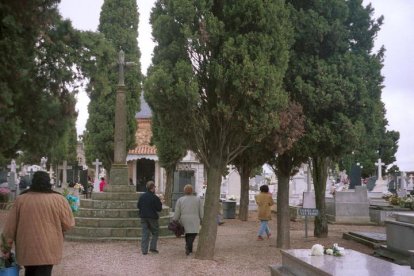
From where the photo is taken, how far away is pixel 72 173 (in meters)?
36.8

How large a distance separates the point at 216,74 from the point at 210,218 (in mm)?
2824

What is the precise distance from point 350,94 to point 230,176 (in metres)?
20.2

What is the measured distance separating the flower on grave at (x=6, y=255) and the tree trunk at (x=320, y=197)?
977 centimetres

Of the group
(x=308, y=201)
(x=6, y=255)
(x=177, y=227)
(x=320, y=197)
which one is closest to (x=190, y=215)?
(x=177, y=227)

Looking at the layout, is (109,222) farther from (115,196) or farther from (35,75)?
(35,75)

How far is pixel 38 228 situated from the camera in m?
5.57

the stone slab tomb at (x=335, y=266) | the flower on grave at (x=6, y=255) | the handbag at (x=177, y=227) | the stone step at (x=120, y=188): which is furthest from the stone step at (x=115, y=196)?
the flower on grave at (x=6, y=255)

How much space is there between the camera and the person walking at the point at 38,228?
218 inches

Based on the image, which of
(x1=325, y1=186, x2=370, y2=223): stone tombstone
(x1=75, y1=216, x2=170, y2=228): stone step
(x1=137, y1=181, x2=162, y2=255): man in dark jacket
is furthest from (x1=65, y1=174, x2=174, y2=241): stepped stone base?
(x1=325, y1=186, x2=370, y2=223): stone tombstone

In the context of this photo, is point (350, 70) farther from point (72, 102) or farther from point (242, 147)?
point (72, 102)

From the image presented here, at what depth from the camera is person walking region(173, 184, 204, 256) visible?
10844mm

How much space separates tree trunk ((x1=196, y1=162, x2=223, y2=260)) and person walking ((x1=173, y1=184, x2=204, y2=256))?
1.81 ft

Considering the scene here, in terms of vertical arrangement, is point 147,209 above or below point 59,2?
below

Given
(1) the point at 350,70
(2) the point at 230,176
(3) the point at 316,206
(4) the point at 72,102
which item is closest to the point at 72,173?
(2) the point at 230,176
